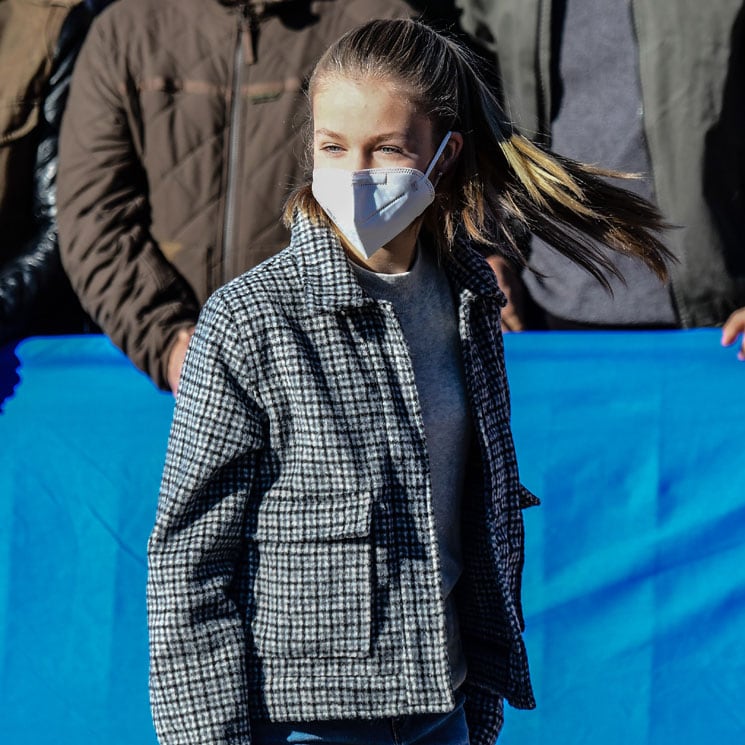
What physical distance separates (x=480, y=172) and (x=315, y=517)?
76 cm

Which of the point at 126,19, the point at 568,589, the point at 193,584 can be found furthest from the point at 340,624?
the point at 126,19

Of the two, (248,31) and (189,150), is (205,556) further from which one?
(248,31)

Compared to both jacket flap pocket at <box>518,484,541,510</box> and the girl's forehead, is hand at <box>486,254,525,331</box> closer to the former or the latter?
jacket flap pocket at <box>518,484,541,510</box>

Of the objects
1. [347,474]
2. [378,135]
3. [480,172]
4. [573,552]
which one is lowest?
[573,552]

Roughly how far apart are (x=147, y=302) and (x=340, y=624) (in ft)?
5.25

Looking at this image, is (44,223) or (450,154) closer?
(450,154)

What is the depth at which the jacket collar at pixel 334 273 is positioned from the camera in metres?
1.79

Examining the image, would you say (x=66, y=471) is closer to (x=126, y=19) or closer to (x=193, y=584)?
(x=126, y=19)

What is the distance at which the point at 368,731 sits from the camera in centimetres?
182

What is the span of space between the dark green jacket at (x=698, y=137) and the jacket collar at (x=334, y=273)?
4.19ft

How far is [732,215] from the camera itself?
128 inches

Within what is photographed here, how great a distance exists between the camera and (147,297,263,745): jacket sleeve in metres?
1.69

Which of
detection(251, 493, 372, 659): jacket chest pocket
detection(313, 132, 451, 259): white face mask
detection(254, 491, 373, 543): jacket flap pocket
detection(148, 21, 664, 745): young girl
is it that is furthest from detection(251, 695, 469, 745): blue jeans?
detection(313, 132, 451, 259): white face mask

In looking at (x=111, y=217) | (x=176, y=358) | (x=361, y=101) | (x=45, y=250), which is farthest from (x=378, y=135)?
(x=45, y=250)
